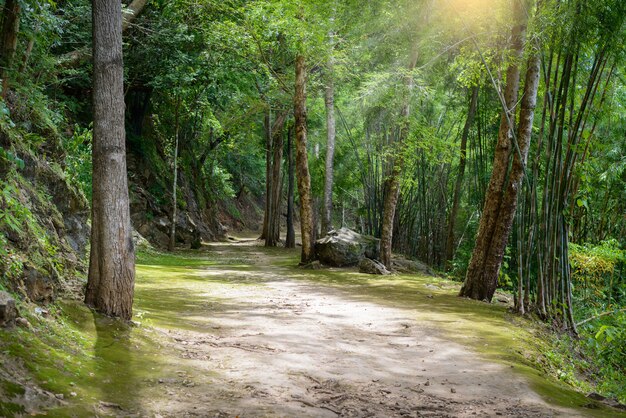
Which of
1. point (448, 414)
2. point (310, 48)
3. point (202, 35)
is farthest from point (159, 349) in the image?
point (202, 35)

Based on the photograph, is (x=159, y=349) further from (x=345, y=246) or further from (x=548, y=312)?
(x=345, y=246)

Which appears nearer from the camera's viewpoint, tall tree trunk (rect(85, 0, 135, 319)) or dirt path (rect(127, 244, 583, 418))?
dirt path (rect(127, 244, 583, 418))

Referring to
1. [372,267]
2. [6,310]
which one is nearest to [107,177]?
[6,310]

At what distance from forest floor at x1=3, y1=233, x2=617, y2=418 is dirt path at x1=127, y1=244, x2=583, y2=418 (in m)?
0.01

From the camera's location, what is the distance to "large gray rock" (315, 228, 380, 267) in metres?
13.4

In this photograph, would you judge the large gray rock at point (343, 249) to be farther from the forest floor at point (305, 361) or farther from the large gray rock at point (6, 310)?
the large gray rock at point (6, 310)

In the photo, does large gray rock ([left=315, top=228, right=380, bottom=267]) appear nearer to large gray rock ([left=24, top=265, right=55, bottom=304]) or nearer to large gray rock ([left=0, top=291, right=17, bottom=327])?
large gray rock ([left=24, top=265, right=55, bottom=304])

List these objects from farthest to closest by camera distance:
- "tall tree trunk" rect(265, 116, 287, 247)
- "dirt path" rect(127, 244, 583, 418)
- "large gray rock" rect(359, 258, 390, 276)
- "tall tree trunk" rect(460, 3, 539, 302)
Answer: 1. "tall tree trunk" rect(265, 116, 287, 247)
2. "large gray rock" rect(359, 258, 390, 276)
3. "tall tree trunk" rect(460, 3, 539, 302)
4. "dirt path" rect(127, 244, 583, 418)

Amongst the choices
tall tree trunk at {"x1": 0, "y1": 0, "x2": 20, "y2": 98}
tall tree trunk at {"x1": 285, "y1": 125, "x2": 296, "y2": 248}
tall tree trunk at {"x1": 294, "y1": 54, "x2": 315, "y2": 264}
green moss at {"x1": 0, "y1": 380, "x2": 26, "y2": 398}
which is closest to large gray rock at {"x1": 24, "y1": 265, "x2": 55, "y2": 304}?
green moss at {"x1": 0, "y1": 380, "x2": 26, "y2": 398}

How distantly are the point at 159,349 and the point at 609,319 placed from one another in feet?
18.8

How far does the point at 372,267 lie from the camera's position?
1244 cm

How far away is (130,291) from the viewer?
4816 millimetres

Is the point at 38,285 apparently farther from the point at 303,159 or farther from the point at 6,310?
the point at 303,159

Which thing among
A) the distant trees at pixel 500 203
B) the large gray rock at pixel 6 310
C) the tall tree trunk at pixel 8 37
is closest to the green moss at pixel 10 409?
the large gray rock at pixel 6 310
